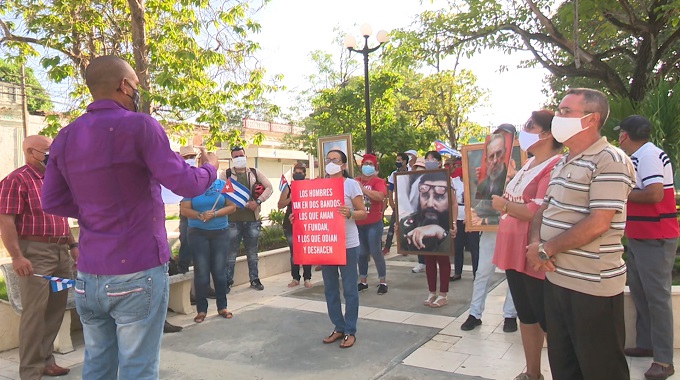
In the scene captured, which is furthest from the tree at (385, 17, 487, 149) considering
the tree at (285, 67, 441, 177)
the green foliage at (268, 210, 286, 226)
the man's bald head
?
the man's bald head

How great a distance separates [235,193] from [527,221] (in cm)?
397

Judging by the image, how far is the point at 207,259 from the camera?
19.2ft

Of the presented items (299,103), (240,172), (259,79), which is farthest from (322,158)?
(299,103)

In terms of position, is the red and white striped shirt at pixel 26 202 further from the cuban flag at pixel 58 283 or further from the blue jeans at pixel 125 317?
the blue jeans at pixel 125 317

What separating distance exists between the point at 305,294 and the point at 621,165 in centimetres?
525

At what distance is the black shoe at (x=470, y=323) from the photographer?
5.12 meters

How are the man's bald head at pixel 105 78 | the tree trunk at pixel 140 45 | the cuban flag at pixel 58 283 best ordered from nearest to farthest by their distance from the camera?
the man's bald head at pixel 105 78 < the cuban flag at pixel 58 283 < the tree trunk at pixel 140 45

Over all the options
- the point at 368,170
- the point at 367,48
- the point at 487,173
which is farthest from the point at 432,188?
the point at 367,48

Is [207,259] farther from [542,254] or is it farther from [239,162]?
[542,254]

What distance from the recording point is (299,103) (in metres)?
29.1

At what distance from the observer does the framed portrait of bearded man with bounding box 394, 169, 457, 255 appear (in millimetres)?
6297

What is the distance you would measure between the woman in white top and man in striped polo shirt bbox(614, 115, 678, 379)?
2.32m

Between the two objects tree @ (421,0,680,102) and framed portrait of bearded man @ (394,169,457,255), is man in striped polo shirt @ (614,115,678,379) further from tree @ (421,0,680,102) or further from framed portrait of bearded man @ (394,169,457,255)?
tree @ (421,0,680,102)

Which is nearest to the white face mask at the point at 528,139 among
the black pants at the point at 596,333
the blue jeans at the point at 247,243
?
the black pants at the point at 596,333
